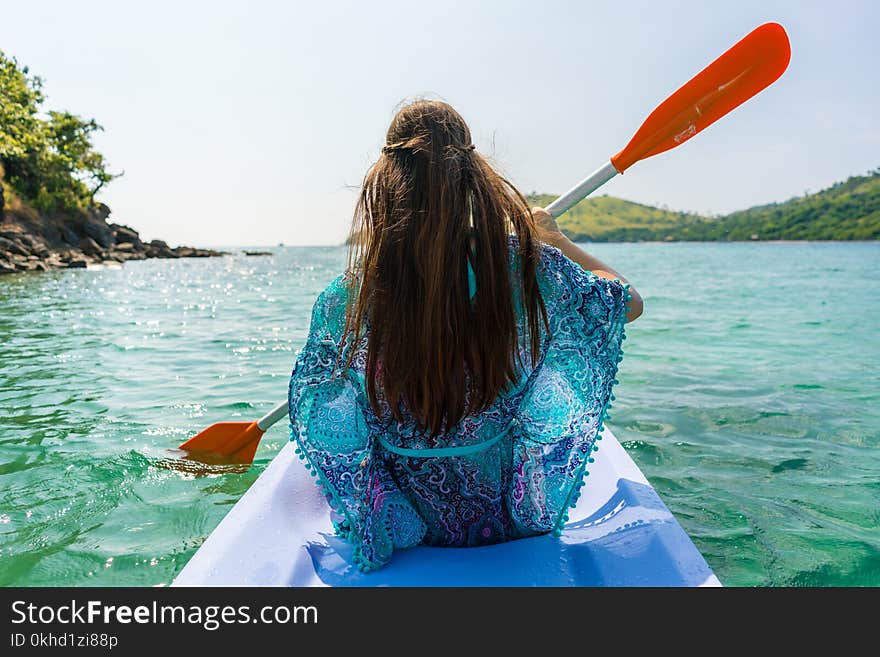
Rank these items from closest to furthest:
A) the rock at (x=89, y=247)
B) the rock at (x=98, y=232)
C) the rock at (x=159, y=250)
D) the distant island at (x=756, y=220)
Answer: the rock at (x=89, y=247), the rock at (x=98, y=232), the rock at (x=159, y=250), the distant island at (x=756, y=220)

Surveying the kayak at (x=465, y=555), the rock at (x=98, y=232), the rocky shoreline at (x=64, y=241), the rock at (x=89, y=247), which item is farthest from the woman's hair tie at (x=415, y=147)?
the rock at (x=98, y=232)

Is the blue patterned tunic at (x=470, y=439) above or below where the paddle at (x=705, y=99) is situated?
below

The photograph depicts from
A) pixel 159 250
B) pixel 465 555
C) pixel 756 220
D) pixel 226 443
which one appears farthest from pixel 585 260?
pixel 756 220

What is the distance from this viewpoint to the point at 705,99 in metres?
2.33

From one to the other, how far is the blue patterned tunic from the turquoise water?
0.76 metres

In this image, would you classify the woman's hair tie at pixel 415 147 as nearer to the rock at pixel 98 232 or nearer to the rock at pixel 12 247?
the rock at pixel 12 247

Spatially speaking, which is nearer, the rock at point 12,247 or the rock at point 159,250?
the rock at point 12,247

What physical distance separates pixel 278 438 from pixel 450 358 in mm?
2547

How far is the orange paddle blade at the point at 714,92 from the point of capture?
221 centimetres

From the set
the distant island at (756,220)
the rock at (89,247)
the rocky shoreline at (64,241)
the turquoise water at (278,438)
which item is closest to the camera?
the turquoise water at (278,438)

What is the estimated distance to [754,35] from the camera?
221 centimetres
